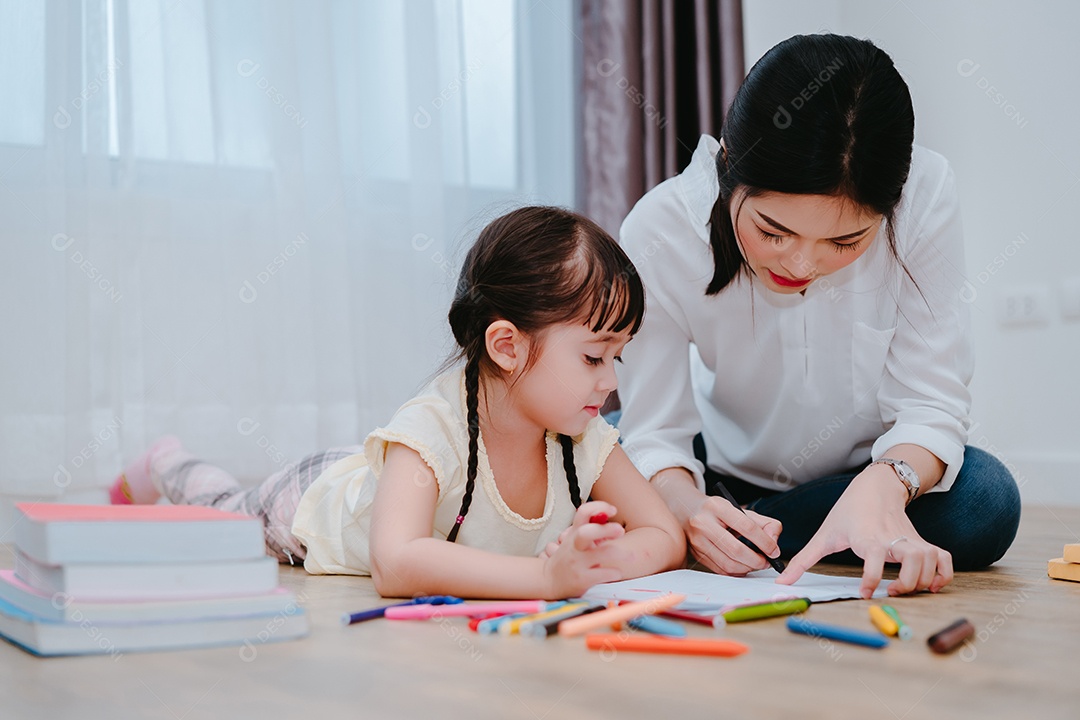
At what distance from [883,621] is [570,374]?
0.44m

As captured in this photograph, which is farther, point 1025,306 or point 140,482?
point 1025,306

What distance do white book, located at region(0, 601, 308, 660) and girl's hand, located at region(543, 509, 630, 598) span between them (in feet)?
0.79

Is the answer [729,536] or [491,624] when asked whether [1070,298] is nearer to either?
[729,536]

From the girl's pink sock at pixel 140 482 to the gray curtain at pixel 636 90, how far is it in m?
1.29

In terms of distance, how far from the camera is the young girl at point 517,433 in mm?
1128


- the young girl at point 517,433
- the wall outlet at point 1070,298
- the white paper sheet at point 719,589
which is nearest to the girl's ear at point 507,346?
the young girl at point 517,433

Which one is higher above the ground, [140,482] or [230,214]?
[230,214]

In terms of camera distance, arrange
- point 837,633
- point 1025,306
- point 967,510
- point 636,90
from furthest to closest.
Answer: point 636,90 < point 1025,306 < point 967,510 < point 837,633

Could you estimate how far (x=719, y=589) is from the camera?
106 centimetres

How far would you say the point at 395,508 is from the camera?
1.08 meters

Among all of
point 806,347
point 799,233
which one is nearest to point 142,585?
point 799,233

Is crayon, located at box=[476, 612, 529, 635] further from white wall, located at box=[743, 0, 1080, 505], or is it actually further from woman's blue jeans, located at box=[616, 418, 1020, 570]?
white wall, located at box=[743, 0, 1080, 505]

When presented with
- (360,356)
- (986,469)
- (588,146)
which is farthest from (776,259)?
(588,146)

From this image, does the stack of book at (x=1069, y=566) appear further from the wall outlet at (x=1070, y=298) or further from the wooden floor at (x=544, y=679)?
the wall outlet at (x=1070, y=298)
